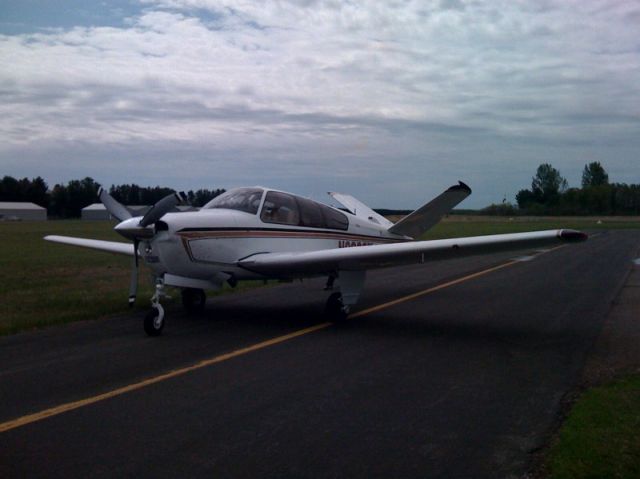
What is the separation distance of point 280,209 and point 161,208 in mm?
2497

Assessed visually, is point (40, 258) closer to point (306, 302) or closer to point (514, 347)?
point (306, 302)

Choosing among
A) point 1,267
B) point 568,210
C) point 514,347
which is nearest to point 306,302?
point 514,347

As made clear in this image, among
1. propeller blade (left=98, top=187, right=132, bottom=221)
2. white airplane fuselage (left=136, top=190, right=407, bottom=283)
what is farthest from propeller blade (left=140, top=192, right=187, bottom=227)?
propeller blade (left=98, top=187, right=132, bottom=221)

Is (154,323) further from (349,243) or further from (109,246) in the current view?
(109,246)

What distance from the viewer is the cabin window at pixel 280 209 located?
11391 millimetres

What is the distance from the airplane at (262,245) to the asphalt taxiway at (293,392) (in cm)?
72

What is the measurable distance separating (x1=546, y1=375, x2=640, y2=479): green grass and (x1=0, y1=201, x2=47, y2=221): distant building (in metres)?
107

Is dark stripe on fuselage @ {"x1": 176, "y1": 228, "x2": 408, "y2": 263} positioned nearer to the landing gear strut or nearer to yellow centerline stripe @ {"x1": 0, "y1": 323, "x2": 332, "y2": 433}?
the landing gear strut

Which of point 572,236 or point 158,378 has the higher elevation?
point 572,236

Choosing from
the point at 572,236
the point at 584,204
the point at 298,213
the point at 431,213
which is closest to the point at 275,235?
the point at 298,213

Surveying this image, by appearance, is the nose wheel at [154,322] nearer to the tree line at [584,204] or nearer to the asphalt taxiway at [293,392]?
the asphalt taxiway at [293,392]

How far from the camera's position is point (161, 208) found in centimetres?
977

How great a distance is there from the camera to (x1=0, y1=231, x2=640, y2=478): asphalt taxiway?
470cm

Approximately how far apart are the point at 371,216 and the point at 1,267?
13.4 meters
